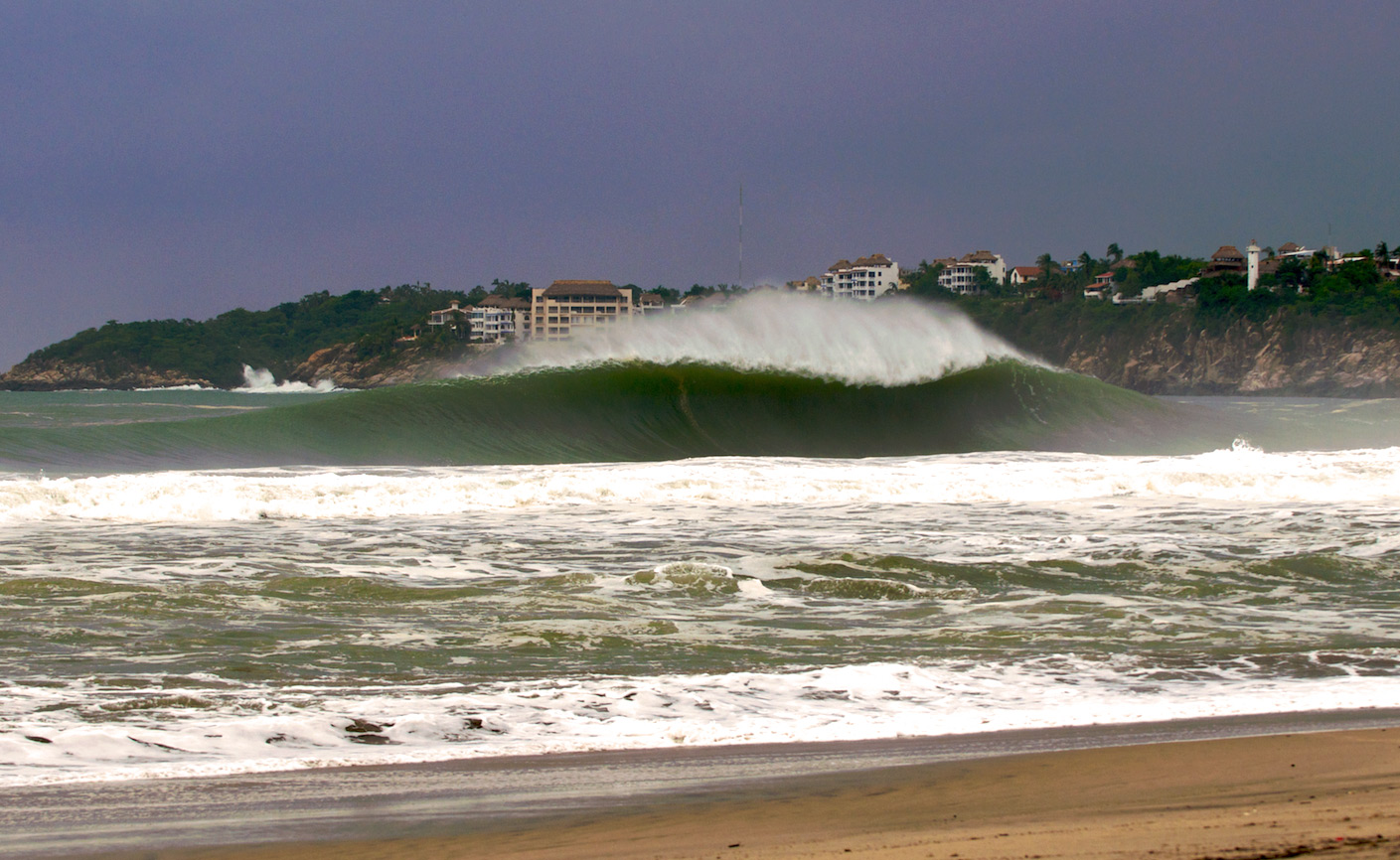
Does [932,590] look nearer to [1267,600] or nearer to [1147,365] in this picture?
[1267,600]

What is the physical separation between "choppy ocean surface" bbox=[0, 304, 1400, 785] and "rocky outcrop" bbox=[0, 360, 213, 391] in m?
108

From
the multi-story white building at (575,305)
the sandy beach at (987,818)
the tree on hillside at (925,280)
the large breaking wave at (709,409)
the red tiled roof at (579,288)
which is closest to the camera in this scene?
the sandy beach at (987,818)

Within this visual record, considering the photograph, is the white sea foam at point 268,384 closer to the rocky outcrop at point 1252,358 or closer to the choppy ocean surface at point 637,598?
the rocky outcrop at point 1252,358

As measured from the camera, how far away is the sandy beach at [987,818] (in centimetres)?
Result: 263

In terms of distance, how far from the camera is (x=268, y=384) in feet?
381

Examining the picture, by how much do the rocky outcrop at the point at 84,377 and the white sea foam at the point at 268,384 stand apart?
405cm

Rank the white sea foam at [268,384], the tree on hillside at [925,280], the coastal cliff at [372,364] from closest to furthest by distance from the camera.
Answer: the coastal cliff at [372,364] → the white sea foam at [268,384] → the tree on hillside at [925,280]

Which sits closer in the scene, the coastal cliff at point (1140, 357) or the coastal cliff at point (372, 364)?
the coastal cliff at point (1140, 357)

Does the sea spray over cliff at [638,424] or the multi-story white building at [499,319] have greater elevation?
the multi-story white building at [499,319]

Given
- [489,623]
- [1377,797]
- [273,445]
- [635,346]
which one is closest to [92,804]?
[489,623]

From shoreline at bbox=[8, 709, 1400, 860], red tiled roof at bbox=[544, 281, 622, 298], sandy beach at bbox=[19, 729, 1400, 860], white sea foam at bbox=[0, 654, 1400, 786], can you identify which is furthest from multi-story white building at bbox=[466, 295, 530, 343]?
sandy beach at bbox=[19, 729, 1400, 860]

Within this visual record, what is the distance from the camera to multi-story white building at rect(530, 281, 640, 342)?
110 meters

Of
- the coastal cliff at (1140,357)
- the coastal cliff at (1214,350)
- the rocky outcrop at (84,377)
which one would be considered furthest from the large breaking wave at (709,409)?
the rocky outcrop at (84,377)

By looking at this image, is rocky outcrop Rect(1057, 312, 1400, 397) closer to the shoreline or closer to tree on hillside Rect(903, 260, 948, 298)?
tree on hillside Rect(903, 260, 948, 298)
